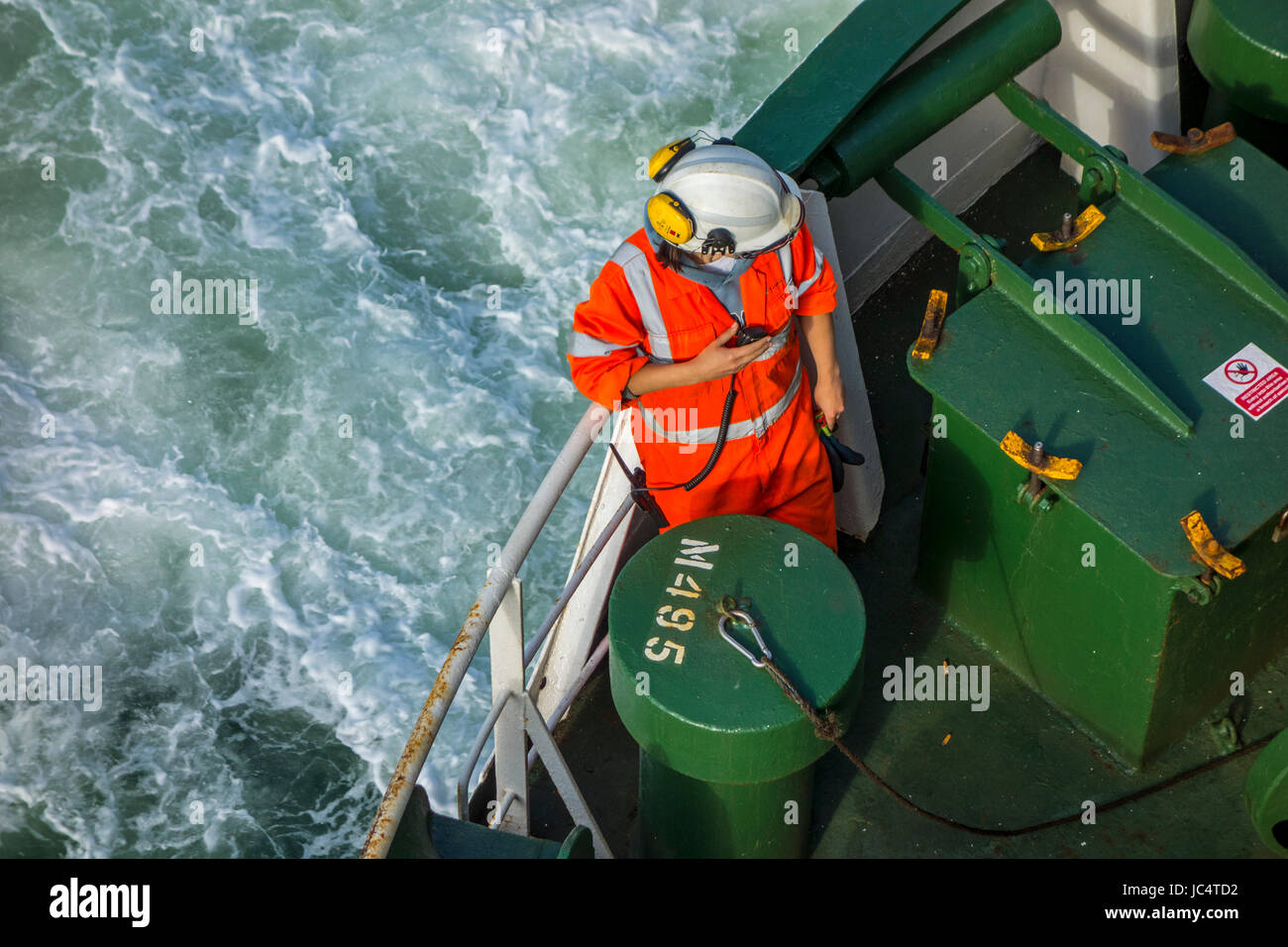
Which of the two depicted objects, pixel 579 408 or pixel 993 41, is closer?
pixel 993 41

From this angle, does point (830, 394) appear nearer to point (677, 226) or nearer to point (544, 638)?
point (677, 226)

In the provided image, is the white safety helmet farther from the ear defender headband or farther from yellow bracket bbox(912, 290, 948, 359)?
yellow bracket bbox(912, 290, 948, 359)

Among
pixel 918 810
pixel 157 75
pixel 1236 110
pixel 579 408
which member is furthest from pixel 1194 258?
pixel 157 75

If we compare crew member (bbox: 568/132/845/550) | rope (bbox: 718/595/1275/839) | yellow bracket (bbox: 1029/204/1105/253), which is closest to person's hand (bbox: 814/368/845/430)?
crew member (bbox: 568/132/845/550)

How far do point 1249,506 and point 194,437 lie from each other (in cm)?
665

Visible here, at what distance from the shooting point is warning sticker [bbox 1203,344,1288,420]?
10.00ft

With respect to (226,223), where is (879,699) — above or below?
above

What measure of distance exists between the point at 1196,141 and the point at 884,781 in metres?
1.77

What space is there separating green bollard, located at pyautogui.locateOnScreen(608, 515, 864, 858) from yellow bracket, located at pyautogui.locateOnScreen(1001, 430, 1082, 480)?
45cm

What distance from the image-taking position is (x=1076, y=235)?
133 inches

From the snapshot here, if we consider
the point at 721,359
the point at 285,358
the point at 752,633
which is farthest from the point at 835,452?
the point at 285,358

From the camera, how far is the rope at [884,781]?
261cm

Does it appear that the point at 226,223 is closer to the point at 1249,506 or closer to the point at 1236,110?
the point at 1236,110

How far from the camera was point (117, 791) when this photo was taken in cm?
711
